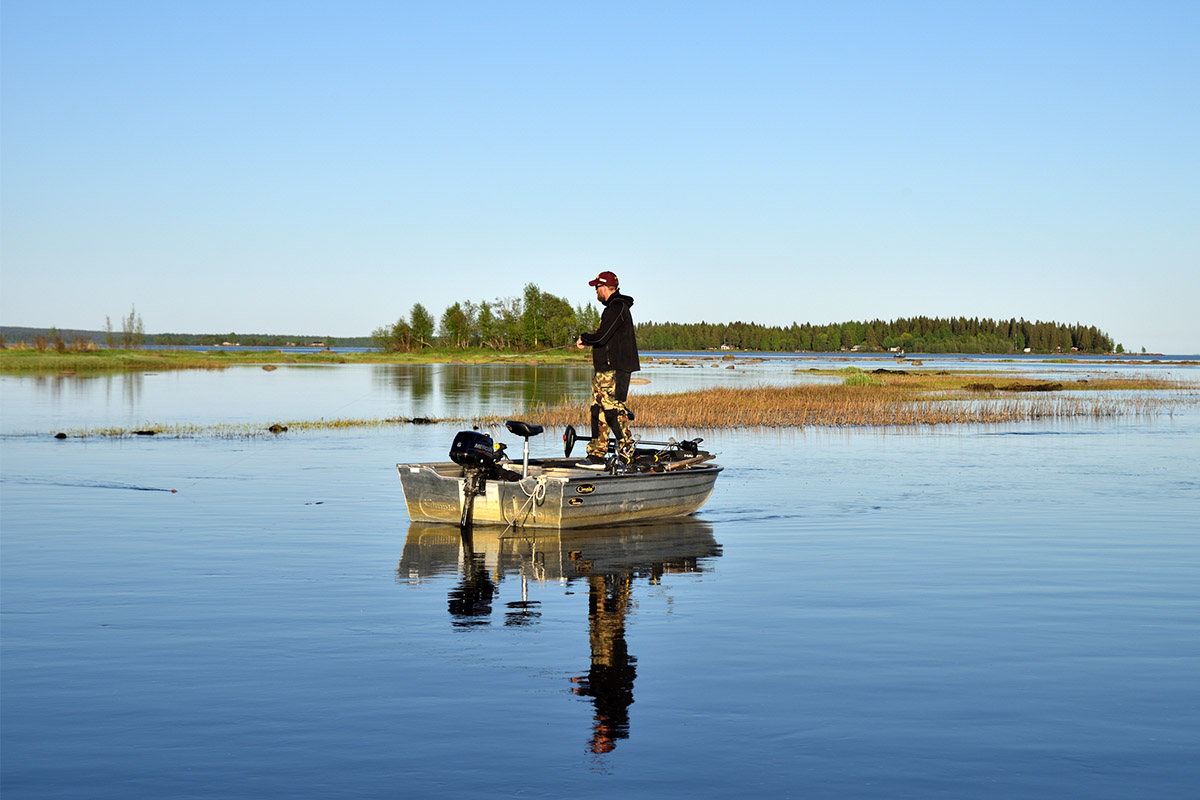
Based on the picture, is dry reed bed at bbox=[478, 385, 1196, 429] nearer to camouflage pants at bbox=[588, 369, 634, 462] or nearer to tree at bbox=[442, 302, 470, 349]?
camouflage pants at bbox=[588, 369, 634, 462]

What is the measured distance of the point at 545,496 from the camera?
51.9 ft

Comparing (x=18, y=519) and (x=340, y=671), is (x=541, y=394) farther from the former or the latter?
(x=340, y=671)

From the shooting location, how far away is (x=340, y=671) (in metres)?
8.87

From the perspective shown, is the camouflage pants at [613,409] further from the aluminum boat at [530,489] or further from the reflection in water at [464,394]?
the reflection in water at [464,394]

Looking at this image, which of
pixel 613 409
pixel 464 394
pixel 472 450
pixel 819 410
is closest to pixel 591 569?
pixel 472 450

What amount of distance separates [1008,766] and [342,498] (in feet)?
49.9

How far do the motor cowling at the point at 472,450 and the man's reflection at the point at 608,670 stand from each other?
360 cm

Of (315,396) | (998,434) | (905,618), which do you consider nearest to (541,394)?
(315,396)

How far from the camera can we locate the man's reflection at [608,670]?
755cm

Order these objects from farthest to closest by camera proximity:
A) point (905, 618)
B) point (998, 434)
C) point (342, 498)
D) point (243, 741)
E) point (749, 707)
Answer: point (998, 434) → point (342, 498) → point (905, 618) → point (749, 707) → point (243, 741)

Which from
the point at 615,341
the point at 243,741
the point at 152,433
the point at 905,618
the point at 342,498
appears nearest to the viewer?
the point at 243,741

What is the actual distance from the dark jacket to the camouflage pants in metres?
0.19

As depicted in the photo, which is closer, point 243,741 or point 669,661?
point 243,741

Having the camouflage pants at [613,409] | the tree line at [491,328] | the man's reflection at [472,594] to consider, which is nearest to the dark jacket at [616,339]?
the camouflage pants at [613,409]
